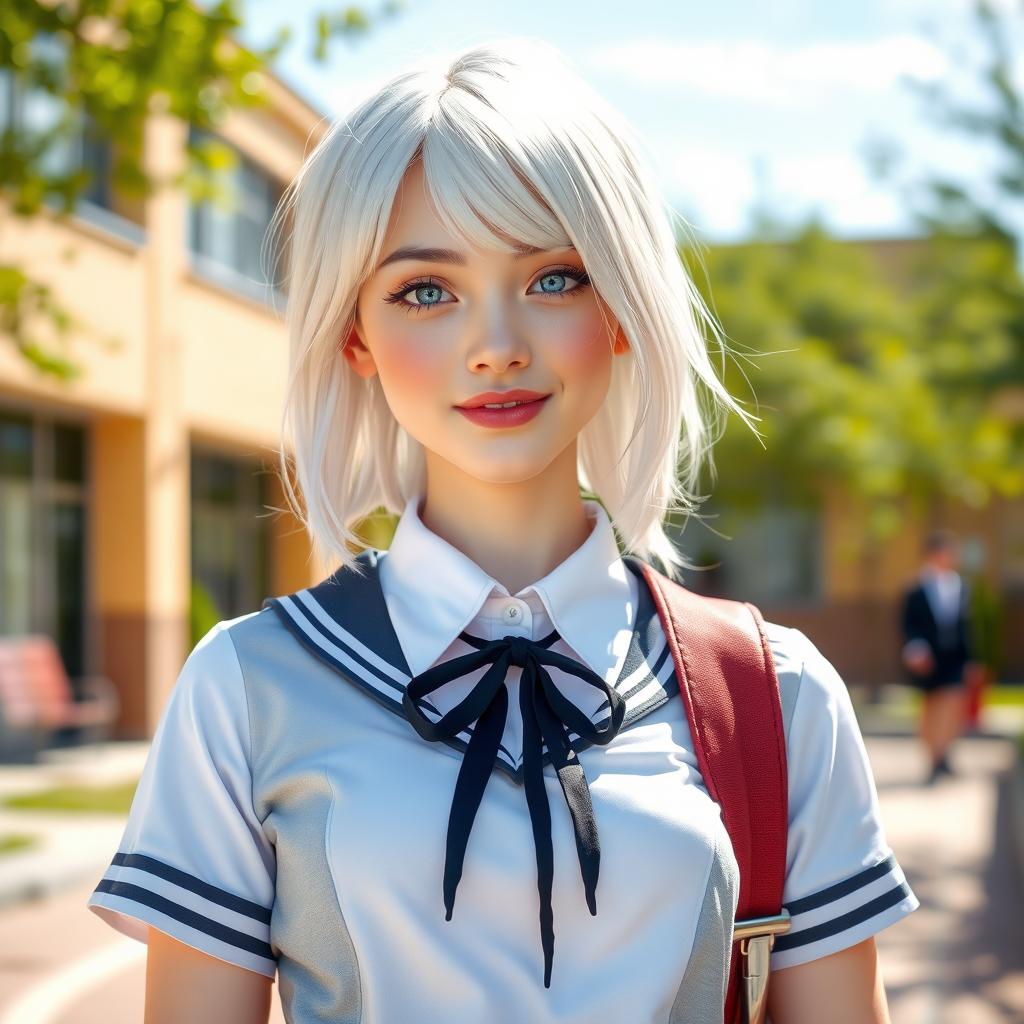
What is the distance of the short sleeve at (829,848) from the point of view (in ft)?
5.82

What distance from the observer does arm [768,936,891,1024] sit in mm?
1789

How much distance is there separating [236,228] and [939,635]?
31.8 feet

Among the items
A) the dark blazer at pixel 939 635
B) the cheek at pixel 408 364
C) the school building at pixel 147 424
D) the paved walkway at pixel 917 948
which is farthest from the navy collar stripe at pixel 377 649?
the dark blazer at pixel 939 635

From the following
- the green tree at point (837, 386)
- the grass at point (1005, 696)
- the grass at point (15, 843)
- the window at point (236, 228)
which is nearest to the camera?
the grass at point (15, 843)

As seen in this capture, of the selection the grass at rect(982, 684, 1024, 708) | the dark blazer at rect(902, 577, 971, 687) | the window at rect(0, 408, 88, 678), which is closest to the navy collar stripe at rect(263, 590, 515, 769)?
the dark blazer at rect(902, 577, 971, 687)

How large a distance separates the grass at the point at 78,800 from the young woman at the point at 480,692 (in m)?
8.12

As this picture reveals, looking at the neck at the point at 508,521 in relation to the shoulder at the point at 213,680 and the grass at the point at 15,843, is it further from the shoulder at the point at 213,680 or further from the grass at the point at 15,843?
the grass at the point at 15,843

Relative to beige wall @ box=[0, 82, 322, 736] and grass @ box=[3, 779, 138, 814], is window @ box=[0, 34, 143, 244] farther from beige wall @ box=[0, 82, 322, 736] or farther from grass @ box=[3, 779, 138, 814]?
grass @ box=[3, 779, 138, 814]

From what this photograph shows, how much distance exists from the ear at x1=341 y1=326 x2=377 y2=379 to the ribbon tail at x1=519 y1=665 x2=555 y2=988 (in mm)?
490

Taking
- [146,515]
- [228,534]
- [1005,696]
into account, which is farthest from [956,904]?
[1005,696]

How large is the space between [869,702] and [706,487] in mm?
5314

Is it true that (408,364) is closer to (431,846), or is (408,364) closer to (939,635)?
(431,846)

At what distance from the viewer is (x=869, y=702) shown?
2006 cm

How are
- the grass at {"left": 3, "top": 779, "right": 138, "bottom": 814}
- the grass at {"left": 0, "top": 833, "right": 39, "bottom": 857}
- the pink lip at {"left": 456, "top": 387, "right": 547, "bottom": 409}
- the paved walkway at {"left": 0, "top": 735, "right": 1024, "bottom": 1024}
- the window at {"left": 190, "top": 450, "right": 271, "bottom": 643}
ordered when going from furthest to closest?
the window at {"left": 190, "top": 450, "right": 271, "bottom": 643}
the grass at {"left": 3, "top": 779, "right": 138, "bottom": 814}
the grass at {"left": 0, "top": 833, "right": 39, "bottom": 857}
the paved walkway at {"left": 0, "top": 735, "right": 1024, "bottom": 1024}
the pink lip at {"left": 456, "top": 387, "right": 547, "bottom": 409}
